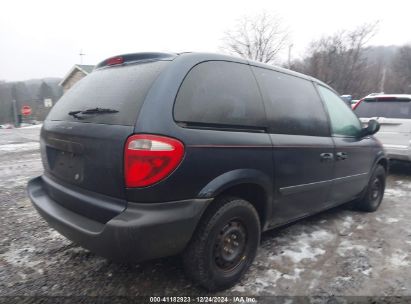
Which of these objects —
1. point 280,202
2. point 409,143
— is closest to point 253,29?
point 409,143

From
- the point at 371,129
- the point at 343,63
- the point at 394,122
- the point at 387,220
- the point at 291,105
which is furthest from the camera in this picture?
the point at 343,63

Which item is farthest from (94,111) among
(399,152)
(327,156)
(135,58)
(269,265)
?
(399,152)

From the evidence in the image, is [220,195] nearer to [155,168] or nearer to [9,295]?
[155,168]

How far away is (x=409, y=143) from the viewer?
5887 millimetres

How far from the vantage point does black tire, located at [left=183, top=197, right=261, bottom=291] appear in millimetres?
2094

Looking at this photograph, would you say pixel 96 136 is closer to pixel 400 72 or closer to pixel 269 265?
pixel 269 265

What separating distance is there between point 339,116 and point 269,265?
1.90 metres

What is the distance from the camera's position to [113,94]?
7.06ft

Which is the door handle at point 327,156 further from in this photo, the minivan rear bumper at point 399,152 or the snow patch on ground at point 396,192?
the minivan rear bumper at point 399,152

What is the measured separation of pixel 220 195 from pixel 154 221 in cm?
57

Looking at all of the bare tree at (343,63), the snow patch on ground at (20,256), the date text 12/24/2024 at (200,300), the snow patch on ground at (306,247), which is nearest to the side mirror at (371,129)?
the snow patch on ground at (306,247)

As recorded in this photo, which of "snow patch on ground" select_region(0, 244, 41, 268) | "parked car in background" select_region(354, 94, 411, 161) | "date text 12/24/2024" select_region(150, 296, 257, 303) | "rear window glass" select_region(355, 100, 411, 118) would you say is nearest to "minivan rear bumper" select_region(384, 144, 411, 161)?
"parked car in background" select_region(354, 94, 411, 161)

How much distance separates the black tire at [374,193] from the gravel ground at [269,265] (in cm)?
29

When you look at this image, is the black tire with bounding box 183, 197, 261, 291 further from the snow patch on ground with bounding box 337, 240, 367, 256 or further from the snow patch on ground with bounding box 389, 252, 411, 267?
the snow patch on ground with bounding box 389, 252, 411, 267
